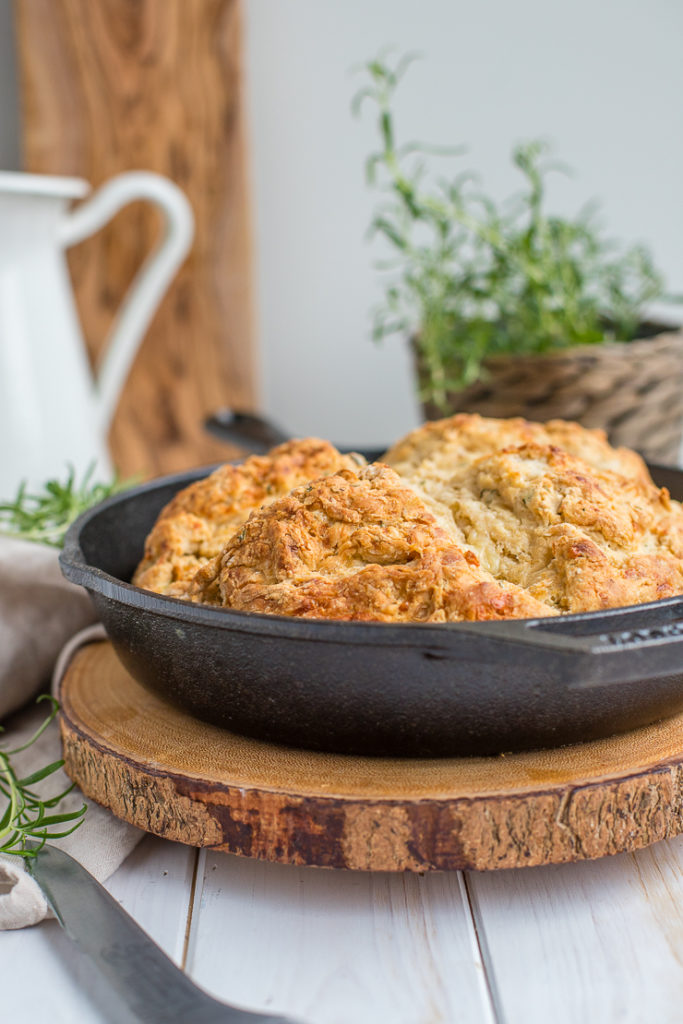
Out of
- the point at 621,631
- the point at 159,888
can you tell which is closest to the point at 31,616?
the point at 159,888

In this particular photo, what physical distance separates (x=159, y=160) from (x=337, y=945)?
6.87ft

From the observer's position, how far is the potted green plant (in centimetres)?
183

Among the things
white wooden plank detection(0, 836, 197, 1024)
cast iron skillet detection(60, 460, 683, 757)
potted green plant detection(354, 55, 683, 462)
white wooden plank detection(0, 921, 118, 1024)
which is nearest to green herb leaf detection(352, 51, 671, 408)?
potted green plant detection(354, 55, 683, 462)

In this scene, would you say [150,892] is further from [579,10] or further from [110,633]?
[579,10]

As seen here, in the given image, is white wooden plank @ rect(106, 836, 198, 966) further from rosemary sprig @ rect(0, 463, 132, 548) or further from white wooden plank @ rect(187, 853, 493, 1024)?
rosemary sprig @ rect(0, 463, 132, 548)

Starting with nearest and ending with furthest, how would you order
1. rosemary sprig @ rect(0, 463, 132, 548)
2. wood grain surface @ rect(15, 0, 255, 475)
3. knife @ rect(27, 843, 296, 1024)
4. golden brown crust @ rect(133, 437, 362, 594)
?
knife @ rect(27, 843, 296, 1024) → golden brown crust @ rect(133, 437, 362, 594) → rosemary sprig @ rect(0, 463, 132, 548) → wood grain surface @ rect(15, 0, 255, 475)

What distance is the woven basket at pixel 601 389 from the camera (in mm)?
1824

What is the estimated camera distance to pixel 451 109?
97.6 inches

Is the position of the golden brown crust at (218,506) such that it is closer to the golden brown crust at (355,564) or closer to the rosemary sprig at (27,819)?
the golden brown crust at (355,564)

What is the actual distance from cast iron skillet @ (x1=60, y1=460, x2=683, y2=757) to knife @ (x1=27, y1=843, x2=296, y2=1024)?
0.66ft

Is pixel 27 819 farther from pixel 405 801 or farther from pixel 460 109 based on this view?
pixel 460 109

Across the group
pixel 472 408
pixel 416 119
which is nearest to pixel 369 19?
pixel 416 119

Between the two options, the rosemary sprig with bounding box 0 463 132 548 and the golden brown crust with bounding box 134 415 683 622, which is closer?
the golden brown crust with bounding box 134 415 683 622

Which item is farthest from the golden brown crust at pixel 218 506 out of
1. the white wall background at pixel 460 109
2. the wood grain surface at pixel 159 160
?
the white wall background at pixel 460 109
